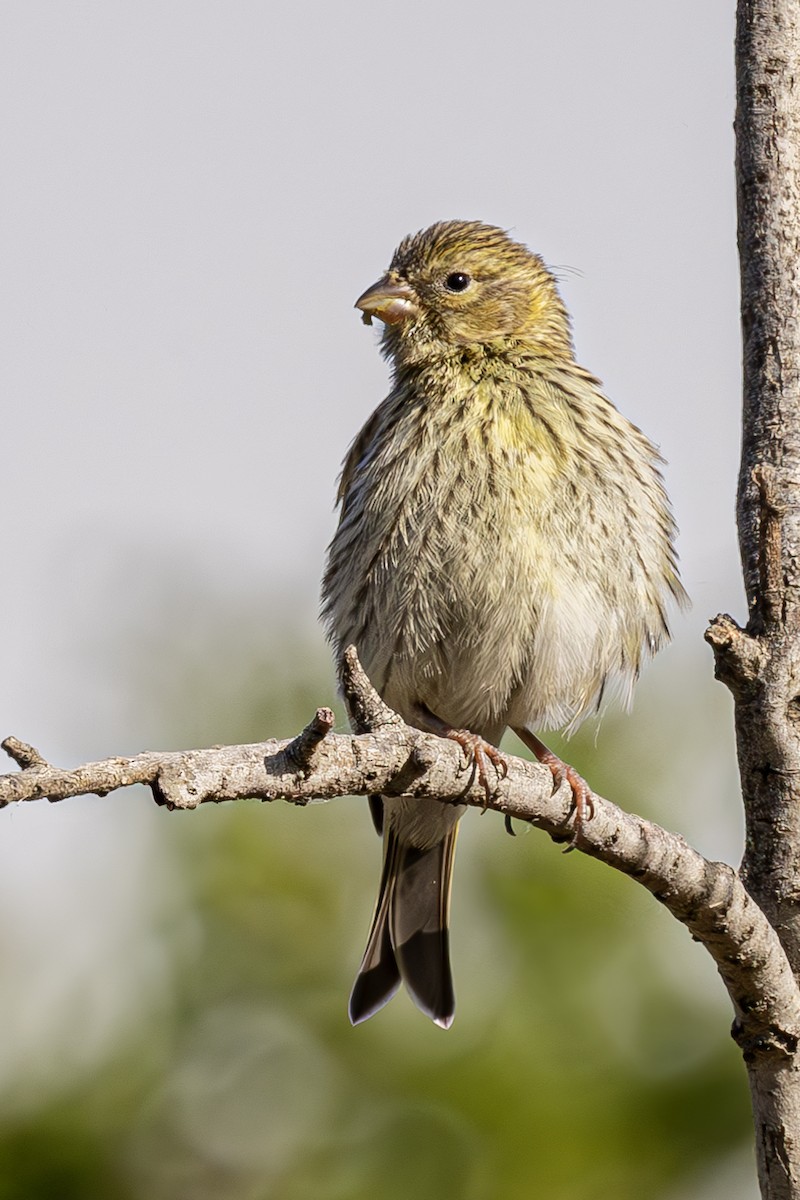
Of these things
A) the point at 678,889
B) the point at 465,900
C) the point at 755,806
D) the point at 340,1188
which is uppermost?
the point at 465,900

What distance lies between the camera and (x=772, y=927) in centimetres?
367

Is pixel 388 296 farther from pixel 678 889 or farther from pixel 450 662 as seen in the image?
pixel 678 889

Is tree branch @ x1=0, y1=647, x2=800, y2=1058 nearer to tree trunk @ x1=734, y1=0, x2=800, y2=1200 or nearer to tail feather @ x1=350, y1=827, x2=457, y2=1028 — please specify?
tree trunk @ x1=734, y1=0, x2=800, y2=1200

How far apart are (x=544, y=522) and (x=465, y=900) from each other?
1809mm

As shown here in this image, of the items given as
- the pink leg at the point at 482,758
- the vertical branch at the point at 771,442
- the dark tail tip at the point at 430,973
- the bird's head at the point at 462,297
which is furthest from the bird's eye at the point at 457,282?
the dark tail tip at the point at 430,973

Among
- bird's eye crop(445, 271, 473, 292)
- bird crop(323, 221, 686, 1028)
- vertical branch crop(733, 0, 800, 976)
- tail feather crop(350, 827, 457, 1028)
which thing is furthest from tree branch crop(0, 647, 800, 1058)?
bird's eye crop(445, 271, 473, 292)

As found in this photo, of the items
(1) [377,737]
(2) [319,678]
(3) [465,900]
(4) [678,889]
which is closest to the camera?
(1) [377,737]

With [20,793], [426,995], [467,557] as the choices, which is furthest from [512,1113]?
[20,793]

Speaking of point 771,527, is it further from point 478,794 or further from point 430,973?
point 430,973

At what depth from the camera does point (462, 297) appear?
17.0 feet

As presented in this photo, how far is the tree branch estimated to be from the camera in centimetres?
265

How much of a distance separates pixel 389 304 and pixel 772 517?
189 cm

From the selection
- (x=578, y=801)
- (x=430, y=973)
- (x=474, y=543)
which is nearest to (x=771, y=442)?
(x=578, y=801)

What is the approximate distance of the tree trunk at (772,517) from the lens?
11.7 feet
